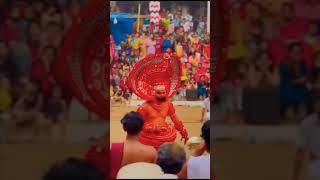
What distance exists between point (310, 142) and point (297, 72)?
1.02 ft

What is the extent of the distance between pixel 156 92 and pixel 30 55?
3.24 ft

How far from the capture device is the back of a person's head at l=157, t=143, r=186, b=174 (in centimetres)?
272

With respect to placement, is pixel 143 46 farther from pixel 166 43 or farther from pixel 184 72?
pixel 184 72

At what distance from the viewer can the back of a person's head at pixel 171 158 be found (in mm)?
2721

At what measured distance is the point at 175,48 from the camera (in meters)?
3.33

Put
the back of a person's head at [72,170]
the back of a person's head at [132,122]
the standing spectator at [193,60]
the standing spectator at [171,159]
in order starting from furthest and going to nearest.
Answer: the standing spectator at [193,60] → the back of a person's head at [132,122] → the standing spectator at [171,159] → the back of a person's head at [72,170]

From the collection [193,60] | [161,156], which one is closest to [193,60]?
[193,60]

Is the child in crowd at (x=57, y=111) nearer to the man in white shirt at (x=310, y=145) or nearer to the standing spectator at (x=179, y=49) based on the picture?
the man in white shirt at (x=310, y=145)

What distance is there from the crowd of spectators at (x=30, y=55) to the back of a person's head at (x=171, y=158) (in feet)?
2.42

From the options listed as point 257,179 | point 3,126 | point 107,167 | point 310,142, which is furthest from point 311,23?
point 3,126

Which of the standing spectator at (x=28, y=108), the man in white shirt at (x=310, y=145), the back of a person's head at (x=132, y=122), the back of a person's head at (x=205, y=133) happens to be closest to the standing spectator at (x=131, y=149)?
the back of a person's head at (x=132, y=122)

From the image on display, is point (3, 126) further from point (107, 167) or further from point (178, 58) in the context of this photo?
point (178, 58)

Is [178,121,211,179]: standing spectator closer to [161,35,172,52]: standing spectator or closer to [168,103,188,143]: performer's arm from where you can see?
[168,103,188,143]: performer's arm

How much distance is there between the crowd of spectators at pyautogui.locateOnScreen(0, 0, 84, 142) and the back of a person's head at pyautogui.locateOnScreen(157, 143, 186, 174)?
738 millimetres
